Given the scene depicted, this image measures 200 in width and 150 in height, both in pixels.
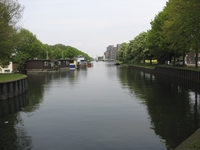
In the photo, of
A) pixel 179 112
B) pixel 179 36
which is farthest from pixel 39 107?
pixel 179 36

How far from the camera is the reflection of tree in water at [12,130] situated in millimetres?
10332

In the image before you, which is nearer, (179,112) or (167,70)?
(179,112)

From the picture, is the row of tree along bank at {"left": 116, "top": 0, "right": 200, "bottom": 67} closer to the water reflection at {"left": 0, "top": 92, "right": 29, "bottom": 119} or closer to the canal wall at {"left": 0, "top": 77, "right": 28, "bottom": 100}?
the water reflection at {"left": 0, "top": 92, "right": 29, "bottom": 119}

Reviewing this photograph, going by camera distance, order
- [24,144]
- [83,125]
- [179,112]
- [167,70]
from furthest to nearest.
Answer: [167,70], [179,112], [83,125], [24,144]

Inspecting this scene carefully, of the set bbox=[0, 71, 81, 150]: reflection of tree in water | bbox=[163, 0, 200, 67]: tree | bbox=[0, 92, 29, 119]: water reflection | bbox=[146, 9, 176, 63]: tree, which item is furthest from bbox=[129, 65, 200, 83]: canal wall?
bbox=[0, 92, 29, 119]: water reflection

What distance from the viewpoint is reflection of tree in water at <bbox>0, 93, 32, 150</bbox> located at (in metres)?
10.3

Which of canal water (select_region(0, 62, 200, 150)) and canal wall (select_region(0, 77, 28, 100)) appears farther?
canal wall (select_region(0, 77, 28, 100))

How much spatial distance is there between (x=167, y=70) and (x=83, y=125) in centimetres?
4318

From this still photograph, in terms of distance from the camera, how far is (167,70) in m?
51.3

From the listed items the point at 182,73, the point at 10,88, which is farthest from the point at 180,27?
the point at 10,88

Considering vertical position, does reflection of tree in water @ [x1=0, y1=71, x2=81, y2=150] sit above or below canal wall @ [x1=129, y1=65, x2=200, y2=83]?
below

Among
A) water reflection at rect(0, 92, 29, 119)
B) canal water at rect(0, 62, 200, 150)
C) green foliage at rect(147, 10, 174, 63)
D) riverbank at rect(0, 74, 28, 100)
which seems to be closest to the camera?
canal water at rect(0, 62, 200, 150)

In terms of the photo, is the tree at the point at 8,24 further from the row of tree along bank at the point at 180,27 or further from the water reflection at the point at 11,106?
the row of tree along bank at the point at 180,27

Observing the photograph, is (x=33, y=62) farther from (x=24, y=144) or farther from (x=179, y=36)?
(x=24, y=144)
